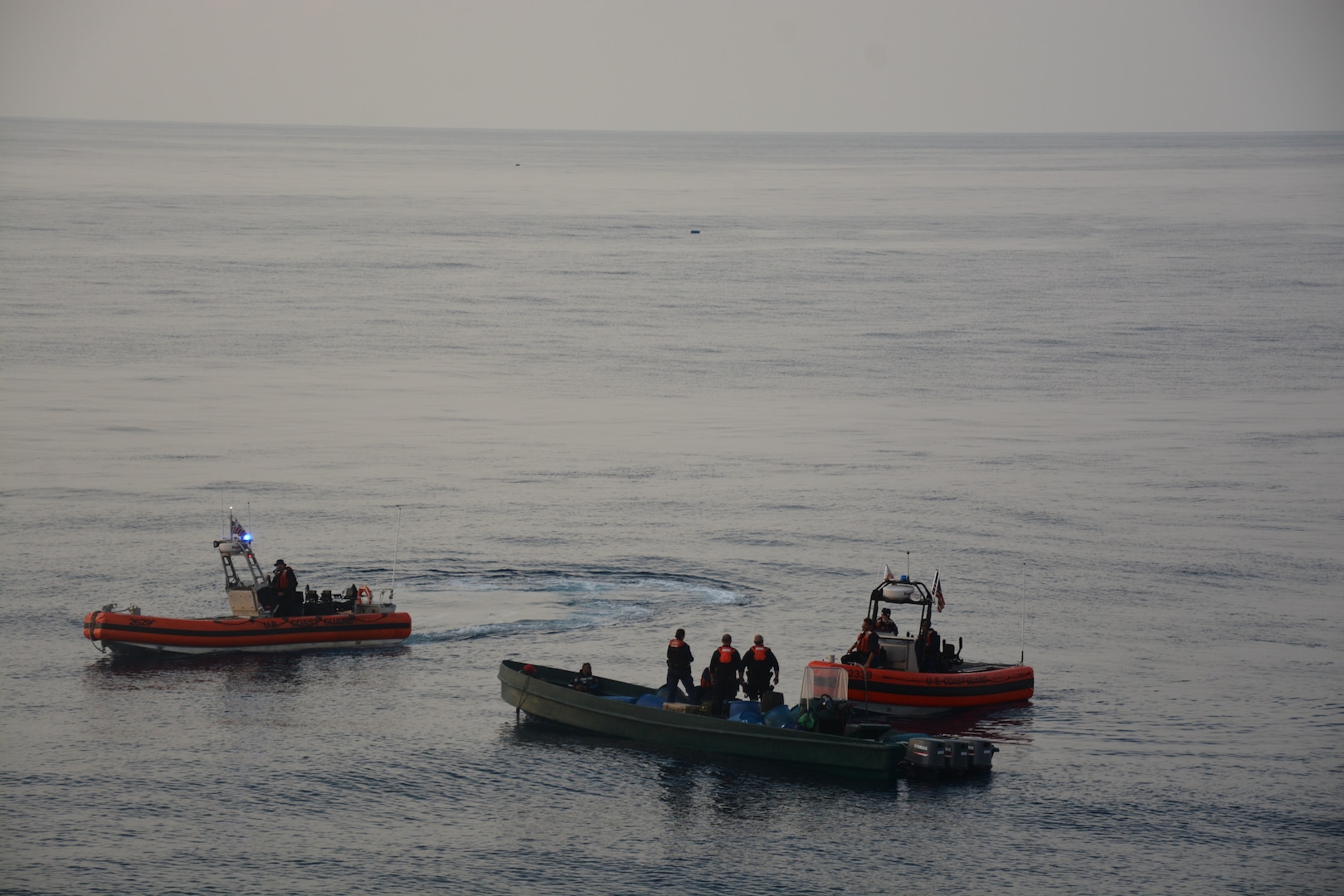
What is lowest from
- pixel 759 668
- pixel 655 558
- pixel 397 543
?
pixel 759 668

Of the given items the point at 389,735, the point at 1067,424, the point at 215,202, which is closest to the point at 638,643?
the point at 389,735

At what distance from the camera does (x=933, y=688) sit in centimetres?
2733

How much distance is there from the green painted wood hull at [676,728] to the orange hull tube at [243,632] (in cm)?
402

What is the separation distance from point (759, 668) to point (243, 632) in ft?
34.5

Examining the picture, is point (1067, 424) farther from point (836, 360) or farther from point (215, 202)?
point (215, 202)

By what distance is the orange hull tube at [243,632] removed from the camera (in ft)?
97.5

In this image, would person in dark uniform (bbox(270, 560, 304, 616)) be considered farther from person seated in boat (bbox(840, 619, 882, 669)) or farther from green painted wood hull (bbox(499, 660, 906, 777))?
person seated in boat (bbox(840, 619, 882, 669))

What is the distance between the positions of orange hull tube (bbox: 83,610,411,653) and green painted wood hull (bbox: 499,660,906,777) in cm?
402

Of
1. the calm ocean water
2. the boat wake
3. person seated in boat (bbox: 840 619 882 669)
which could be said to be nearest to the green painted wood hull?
the calm ocean water

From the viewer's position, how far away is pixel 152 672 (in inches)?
1166

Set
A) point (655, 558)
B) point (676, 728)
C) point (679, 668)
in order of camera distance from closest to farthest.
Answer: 1. point (676, 728)
2. point (679, 668)
3. point (655, 558)

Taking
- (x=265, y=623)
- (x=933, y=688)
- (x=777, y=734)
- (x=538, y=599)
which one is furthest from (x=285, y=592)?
(x=933, y=688)

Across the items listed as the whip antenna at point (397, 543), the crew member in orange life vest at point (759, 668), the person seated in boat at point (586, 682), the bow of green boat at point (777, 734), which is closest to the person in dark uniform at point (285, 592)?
the whip antenna at point (397, 543)

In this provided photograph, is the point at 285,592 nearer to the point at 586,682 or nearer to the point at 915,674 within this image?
the point at 586,682
